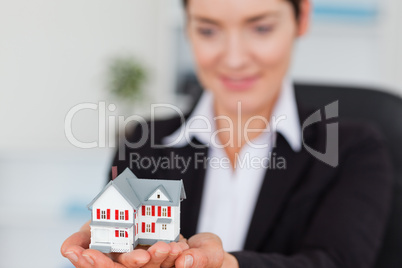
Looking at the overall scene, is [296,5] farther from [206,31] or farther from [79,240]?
[79,240]

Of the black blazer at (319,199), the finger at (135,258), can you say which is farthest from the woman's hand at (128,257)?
the black blazer at (319,199)

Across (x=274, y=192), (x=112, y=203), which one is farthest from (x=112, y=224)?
(x=274, y=192)

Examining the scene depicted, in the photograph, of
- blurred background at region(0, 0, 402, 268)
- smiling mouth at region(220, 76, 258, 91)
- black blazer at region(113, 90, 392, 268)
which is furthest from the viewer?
blurred background at region(0, 0, 402, 268)

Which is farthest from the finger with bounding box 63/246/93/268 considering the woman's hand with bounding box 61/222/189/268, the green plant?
the green plant

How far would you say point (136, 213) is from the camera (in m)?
0.41

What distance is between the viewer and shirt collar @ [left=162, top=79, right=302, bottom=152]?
0.88 metres

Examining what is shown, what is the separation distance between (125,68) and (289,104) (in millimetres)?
960

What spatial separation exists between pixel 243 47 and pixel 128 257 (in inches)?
20.2

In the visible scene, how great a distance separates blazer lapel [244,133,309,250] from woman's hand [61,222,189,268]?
414mm

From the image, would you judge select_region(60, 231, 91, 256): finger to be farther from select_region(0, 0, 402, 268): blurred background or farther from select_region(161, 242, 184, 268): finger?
select_region(0, 0, 402, 268): blurred background

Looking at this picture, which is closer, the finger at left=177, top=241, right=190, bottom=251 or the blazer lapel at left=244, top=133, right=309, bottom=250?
the finger at left=177, top=241, right=190, bottom=251

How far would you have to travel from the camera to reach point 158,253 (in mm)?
379

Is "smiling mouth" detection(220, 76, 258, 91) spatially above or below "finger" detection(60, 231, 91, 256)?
above

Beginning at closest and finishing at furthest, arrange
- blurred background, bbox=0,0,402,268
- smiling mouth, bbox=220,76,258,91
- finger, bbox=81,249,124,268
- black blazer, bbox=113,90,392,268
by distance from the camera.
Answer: finger, bbox=81,249,124,268 < black blazer, bbox=113,90,392,268 < smiling mouth, bbox=220,76,258,91 < blurred background, bbox=0,0,402,268
